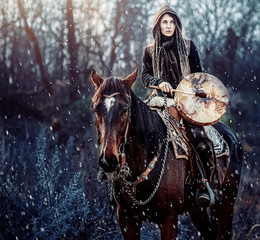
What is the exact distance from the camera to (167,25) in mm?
4438

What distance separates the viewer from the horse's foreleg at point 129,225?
3.96m

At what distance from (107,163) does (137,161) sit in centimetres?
67

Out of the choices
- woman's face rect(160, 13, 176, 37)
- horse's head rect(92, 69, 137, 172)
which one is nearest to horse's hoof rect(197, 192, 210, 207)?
horse's head rect(92, 69, 137, 172)

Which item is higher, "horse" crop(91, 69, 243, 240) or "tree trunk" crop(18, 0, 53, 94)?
"tree trunk" crop(18, 0, 53, 94)

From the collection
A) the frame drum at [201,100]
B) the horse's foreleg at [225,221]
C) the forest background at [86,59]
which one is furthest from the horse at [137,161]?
the forest background at [86,59]

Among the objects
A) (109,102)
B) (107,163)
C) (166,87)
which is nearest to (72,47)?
(166,87)

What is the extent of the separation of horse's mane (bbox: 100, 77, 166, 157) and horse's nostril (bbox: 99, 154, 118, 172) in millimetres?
524

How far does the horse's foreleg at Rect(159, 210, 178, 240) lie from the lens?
12.3ft

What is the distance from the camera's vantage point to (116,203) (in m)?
4.09

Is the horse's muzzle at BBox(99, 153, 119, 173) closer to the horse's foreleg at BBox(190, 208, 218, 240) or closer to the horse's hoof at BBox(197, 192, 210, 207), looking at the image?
the horse's hoof at BBox(197, 192, 210, 207)

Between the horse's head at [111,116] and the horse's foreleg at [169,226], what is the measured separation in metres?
0.88

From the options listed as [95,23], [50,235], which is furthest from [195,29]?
[50,235]

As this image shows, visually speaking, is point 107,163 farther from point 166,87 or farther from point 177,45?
point 177,45

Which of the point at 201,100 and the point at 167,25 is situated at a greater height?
the point at 167,25
